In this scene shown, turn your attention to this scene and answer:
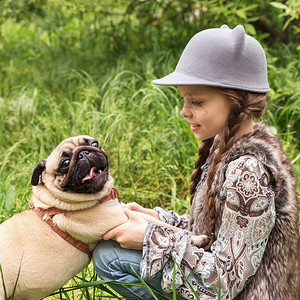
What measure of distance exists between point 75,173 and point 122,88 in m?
2.74

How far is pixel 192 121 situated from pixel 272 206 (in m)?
0.51

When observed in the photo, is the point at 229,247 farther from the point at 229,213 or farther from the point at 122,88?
the point at 122,88

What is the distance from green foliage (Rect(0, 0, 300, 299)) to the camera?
12.0 ft

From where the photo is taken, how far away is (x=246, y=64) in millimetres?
1893

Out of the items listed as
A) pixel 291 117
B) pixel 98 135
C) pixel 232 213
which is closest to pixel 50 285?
pixel 232 213

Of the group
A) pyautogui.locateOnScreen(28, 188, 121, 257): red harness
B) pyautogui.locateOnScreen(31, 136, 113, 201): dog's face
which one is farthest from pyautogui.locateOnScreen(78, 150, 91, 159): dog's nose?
pyautogui.locateOnScreen(28, 188, 121, 257): red harness

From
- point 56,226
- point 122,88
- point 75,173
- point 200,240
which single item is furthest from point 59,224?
point 122,88

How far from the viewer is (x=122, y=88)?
4645 mm

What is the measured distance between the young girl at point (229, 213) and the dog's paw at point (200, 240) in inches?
1.8

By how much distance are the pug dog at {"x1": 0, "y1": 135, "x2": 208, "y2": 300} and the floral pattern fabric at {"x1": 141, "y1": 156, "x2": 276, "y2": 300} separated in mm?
204

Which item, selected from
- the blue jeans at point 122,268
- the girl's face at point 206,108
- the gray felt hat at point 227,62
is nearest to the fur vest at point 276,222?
the girl's face at point 206,108

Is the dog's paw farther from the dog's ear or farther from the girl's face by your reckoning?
the dog's ear

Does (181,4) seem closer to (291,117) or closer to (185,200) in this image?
(291,117)

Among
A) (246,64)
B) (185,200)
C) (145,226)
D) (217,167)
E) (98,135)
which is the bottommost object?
(185,200)
